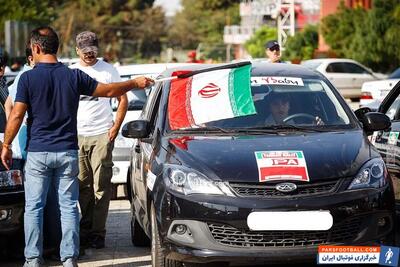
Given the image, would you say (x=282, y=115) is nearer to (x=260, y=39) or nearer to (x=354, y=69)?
(x=354, y=69)

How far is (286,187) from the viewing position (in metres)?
6.38

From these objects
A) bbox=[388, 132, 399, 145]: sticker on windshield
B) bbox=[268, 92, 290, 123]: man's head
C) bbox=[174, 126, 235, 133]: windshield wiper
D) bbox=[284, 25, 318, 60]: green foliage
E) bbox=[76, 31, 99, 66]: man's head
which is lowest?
bbox=[284, 25, 318, 60]: green foliage

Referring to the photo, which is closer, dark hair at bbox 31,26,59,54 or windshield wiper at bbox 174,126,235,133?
→ dark hair at bbox 31,26,59,54

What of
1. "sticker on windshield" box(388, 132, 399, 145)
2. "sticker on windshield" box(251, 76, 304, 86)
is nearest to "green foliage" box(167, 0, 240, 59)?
"sticker on windshield" box(388, 132, 399, 145)

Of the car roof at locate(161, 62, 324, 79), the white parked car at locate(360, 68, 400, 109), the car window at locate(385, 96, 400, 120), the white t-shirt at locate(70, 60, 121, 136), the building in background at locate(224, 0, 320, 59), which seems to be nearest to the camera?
the car roof at locate(161, 62, 324, 79)

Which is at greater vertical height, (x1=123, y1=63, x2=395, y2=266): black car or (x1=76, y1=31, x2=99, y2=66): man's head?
(x1=76, y1=31, x2=99, y2=66): man's head

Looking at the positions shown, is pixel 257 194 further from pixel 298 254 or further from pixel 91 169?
pixel 91 169

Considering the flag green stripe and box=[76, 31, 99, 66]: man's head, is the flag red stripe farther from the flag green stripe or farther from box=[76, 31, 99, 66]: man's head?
box=[76, 31, 99, 66]: man's head

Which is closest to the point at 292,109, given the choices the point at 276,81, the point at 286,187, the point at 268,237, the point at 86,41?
the point at 276,81

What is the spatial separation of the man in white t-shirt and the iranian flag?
0.91m

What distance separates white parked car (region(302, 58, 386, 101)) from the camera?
33.2 metres

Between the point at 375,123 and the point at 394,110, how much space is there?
1664 millimetres

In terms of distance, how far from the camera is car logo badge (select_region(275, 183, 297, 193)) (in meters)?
A: 6.38

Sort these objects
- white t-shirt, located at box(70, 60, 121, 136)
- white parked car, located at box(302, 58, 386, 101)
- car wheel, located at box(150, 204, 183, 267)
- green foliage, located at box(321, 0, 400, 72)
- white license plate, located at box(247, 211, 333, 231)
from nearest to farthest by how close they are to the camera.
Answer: white license plate, located at box(247, 211, 333, 231)
car wheel, located at box(150, 204, 183, 267)
white t-shirt, located at box(70, 60, 121, 136)
white parked car, located at box(302, 58, 386, 101)
green foliage, located at box(321, 0, 400, 72)
